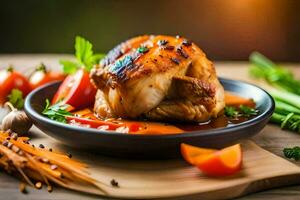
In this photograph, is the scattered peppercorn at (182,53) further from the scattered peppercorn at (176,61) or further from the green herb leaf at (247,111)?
the green herb leaf at (247,111)

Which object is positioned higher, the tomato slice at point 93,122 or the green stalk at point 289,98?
the tomato slice at point 93,122

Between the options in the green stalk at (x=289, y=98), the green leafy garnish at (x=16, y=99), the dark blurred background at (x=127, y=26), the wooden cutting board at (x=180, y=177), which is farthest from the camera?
the dark blurred background at (x=127, y=26)

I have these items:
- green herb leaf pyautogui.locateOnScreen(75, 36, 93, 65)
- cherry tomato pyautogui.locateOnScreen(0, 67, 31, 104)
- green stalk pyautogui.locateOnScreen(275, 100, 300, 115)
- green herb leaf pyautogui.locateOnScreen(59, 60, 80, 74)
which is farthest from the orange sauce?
cherry tomato pyautogui.locateOnScreen(0, 67, 31, 104)

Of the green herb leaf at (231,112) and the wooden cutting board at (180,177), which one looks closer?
the wooden cutting board at (180,177)

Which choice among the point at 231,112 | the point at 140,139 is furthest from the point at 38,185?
the point at 231,112

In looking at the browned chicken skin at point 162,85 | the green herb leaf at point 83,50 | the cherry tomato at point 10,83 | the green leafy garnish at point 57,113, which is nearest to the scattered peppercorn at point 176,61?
the browned chicken skin at point 162,85

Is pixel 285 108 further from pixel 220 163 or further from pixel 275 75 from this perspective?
pixel 220 163

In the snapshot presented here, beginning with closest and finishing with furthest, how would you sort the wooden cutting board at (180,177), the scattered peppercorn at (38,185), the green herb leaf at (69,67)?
the wooden cutting board at (180,177) → the scattered peppercorn at (38,185) → the green herb leaf at (69,67)

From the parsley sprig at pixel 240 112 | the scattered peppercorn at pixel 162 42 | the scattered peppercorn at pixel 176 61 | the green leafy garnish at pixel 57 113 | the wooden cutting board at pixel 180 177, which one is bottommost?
the wooden cutting board at pixel 180 177
